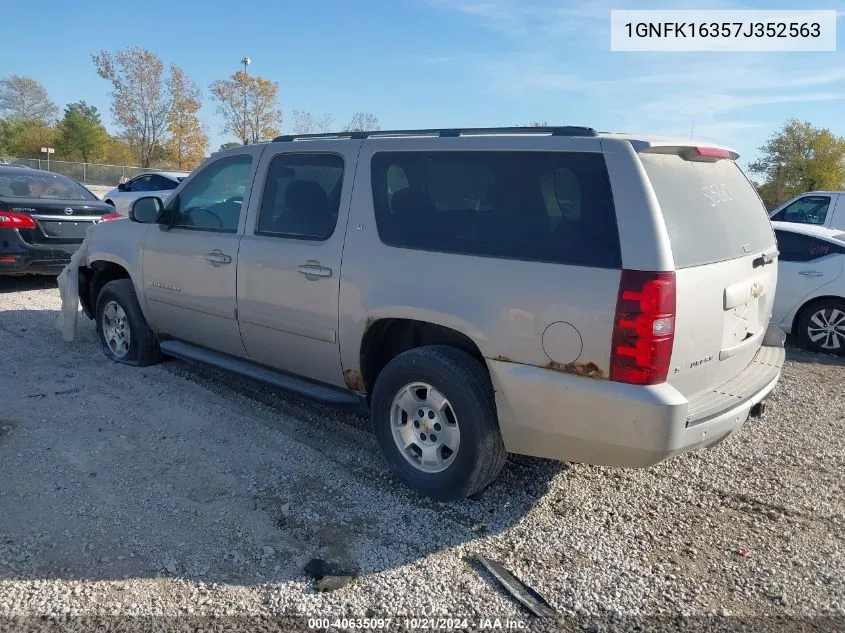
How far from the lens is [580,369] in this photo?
10.3 ft

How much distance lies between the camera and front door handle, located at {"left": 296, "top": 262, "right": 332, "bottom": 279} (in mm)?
4117

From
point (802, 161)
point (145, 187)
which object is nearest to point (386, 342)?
point (145, 187)

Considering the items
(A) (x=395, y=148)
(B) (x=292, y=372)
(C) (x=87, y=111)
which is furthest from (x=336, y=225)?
(C) (x=87, y=111)

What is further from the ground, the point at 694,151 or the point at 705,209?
the point at 694,151

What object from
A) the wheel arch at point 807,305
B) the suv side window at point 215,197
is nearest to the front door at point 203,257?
the suv side window at point 215,197

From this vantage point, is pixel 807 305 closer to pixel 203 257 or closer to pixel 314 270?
pixel 314 270

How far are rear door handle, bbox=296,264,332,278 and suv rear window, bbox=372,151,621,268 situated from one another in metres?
0.44

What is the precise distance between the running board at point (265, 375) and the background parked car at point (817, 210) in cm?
945

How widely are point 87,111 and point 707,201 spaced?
62572 mm

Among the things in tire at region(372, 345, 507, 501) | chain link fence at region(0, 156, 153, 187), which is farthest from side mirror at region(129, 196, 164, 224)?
chain link fence at region(0, 156, 153, 187)

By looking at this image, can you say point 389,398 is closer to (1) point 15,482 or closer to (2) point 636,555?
(2) point 636,555

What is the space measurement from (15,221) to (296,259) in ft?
19.3

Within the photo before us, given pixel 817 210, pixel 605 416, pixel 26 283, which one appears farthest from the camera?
pixel 817 210

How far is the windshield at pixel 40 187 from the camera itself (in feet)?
29.3
